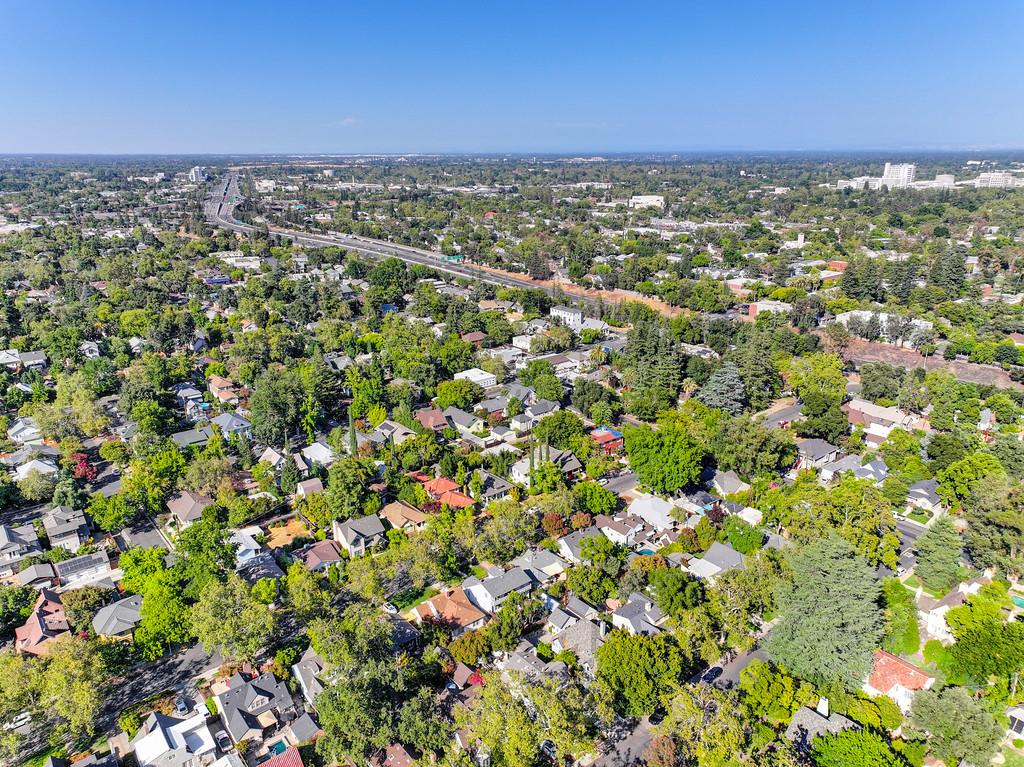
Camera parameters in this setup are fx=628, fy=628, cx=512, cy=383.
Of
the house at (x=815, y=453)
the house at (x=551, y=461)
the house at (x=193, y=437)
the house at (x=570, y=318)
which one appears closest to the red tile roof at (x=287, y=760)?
the house at (x=551, y=461)

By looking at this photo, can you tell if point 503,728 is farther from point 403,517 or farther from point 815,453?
point 815,453

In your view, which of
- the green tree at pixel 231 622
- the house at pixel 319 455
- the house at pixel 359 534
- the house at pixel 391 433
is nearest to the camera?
the green tree at pixel 231 622

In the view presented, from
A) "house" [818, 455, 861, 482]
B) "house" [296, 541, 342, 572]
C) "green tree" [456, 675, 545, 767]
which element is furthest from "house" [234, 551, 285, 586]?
"house" [818, 455, 861, 482]

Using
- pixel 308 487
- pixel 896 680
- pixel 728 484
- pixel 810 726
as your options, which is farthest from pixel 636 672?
pixel 308 487

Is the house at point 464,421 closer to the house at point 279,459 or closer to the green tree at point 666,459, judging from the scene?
the house at point 279,459

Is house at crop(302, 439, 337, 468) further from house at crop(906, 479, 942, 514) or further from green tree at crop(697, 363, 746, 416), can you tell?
house at crop(906, 479, 942, 514)
